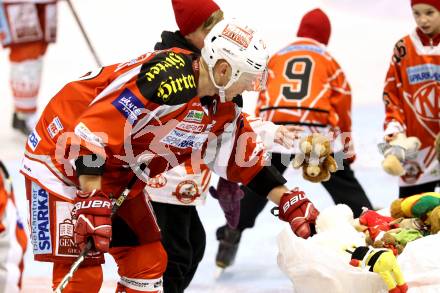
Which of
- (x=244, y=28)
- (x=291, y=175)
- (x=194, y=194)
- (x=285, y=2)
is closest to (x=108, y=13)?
(x=285, y=2)

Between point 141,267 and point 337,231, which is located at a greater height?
point 337,231

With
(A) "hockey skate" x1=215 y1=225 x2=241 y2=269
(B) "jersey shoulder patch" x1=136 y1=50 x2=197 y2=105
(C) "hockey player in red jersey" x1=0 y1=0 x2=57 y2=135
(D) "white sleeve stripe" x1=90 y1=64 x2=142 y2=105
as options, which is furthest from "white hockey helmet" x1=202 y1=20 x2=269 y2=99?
(C) "hockey player in red jersey" x1=0 y1=0 x2=57 y2=135

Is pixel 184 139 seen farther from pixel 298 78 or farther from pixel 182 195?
pixel 298 78

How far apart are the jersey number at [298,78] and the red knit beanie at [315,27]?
24 cm

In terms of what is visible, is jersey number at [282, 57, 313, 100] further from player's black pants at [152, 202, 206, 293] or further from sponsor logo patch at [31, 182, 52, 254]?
sponsor logo patch at [31, 182, 52, 254]

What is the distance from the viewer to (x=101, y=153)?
3283 millimetres

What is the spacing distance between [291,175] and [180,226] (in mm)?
2782

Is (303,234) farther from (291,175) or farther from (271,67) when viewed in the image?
(291,175)

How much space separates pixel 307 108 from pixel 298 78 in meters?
0.17

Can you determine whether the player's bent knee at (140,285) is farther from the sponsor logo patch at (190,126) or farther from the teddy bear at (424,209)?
the teddy bear at (424,209)

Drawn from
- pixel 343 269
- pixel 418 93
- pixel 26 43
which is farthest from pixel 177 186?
pixel 26 43

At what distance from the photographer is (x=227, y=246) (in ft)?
17.2

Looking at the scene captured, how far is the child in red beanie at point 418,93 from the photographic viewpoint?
495cm

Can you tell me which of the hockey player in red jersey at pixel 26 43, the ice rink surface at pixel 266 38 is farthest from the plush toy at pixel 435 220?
the hockey player in red jersey at pixel 26 43
